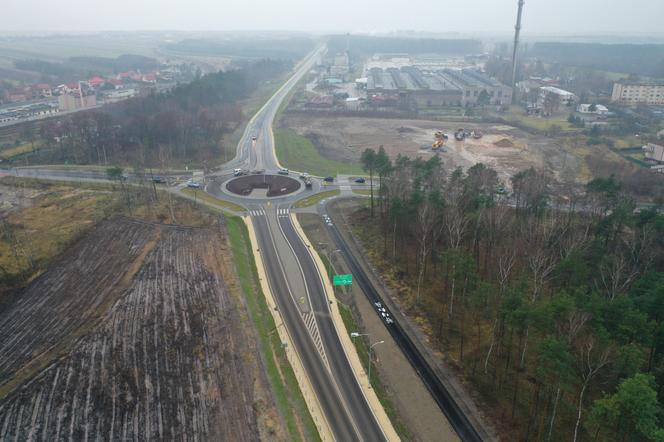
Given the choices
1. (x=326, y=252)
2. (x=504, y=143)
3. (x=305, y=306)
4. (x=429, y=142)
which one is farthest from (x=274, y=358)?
(x=504, y=143)

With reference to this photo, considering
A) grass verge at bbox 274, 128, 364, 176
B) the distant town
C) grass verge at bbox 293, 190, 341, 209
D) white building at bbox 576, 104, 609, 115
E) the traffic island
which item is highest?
the distant town

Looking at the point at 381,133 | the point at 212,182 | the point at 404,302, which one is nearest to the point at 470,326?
the point at 404,302

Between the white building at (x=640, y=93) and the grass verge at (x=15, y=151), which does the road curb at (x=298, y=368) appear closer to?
the grass verge at (x=15, y=151)

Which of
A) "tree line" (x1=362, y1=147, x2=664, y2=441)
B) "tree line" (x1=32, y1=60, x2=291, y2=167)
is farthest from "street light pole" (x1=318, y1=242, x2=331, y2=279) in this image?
"tree line" (x1=32, y1=60, x2=291, y2=167)

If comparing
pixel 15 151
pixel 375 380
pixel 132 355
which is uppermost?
pixel 15 151

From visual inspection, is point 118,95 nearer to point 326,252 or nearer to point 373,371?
point 326,252

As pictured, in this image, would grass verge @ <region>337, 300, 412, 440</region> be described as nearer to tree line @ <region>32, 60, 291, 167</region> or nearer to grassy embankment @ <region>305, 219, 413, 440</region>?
grassy embankment @ <region>305, 219, 413, 440</region>

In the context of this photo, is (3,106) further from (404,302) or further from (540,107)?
(540,107)
